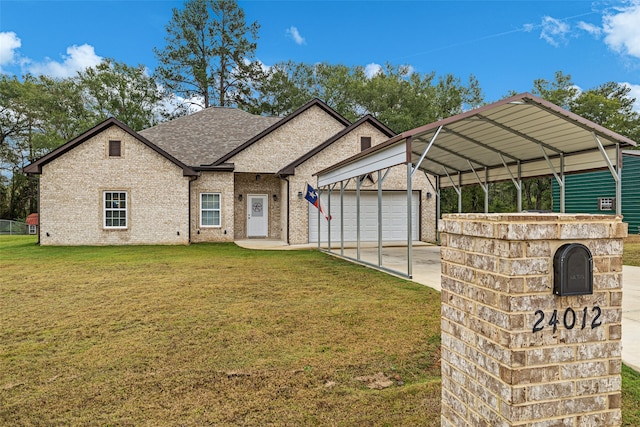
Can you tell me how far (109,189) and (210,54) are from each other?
22.8 meters

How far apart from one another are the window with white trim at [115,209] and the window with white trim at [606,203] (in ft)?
73.1

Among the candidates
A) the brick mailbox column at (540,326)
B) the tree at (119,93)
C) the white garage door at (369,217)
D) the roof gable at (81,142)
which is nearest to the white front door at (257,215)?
the white garage door at (369,217)

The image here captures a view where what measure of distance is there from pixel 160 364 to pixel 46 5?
106 feet

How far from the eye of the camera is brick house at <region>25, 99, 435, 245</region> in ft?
53.7

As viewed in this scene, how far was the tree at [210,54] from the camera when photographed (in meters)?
34.8

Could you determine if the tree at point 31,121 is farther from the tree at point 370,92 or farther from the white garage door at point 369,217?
the white garage door at point 369,217

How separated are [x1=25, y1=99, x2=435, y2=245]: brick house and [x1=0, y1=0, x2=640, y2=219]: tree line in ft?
45.1

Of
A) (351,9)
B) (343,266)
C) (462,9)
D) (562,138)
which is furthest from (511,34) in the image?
(343,266)

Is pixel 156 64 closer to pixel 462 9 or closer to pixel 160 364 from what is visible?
pixel 462 9

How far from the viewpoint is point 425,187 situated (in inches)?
722

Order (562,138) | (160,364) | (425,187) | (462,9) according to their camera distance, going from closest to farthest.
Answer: (160,364), (562,138), (425,187), (462,9)

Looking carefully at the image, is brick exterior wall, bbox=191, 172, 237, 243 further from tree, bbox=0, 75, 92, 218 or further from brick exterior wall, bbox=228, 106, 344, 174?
tree, bbox=0, 75, 92, 218

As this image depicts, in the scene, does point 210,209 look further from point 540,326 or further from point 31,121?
point 31,121

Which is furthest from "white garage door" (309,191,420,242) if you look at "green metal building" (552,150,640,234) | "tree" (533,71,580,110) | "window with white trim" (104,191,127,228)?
"tree" (533,71,580,110)
